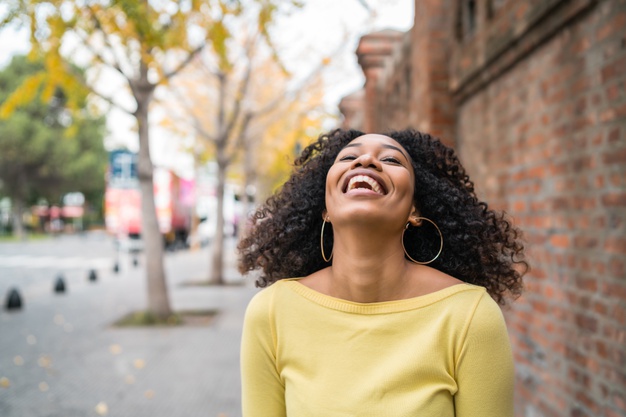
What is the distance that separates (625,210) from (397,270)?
1.31m

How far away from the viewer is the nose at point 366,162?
1867 mm

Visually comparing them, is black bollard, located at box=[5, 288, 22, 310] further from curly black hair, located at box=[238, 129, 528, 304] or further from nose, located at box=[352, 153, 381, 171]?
nose, located at box=[352, 153, 381, 171]

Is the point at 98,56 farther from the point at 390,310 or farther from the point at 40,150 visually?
the point at 40,150

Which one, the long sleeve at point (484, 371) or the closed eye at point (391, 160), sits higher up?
the closed eye at point (391, 160)

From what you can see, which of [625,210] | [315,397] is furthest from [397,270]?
[625,210]

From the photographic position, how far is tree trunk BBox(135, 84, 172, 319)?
32.6ft

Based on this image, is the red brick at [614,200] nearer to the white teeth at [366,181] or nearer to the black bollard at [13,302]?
the white teeth at [366,181]

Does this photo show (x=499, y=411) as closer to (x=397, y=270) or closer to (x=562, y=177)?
(x=397, y=270)

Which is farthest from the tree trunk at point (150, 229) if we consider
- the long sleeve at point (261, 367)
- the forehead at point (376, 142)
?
the forehead at point (376, 142)

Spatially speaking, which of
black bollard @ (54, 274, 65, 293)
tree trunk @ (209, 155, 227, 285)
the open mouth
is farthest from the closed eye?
tree trunk @ (209, 155, 227, 285)

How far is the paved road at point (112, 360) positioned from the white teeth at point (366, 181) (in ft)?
13.3

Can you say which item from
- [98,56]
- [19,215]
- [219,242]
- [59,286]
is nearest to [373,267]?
[98,56]

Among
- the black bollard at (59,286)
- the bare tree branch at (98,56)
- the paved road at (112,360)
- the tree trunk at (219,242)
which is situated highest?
the bare tree branch at (98,56)

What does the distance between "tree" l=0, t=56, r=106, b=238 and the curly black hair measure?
42209 mm
